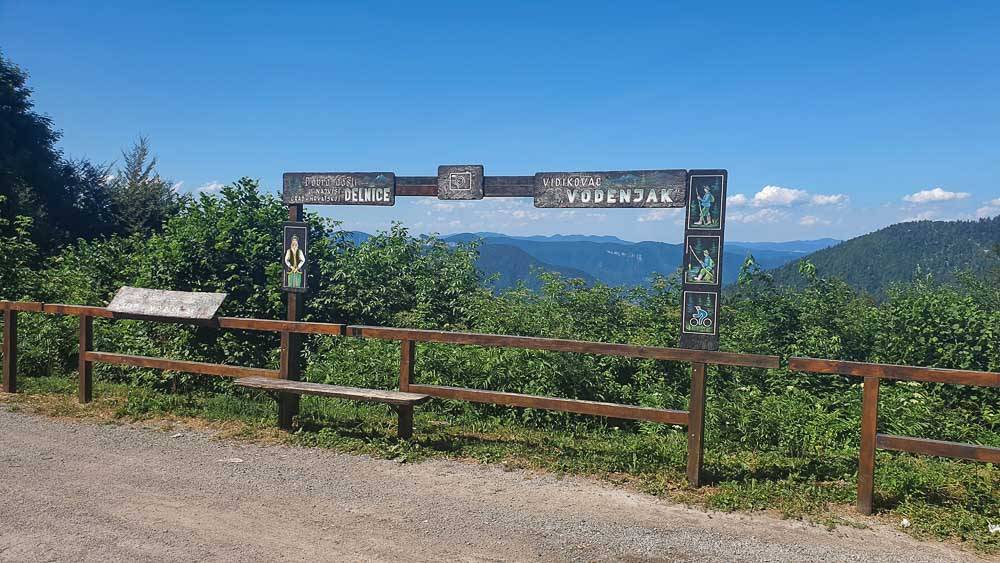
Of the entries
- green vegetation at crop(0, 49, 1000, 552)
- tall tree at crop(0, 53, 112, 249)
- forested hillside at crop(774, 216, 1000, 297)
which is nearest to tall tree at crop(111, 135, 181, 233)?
tall tree at crop(0, 53, 112, 249)

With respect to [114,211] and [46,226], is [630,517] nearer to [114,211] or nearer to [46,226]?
[46,226]

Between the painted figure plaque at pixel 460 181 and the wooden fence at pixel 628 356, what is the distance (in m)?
1.33

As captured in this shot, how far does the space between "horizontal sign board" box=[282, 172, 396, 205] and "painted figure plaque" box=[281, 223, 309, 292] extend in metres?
0.33

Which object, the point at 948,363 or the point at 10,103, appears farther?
the point at 10,103

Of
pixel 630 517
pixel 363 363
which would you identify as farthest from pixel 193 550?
pixel 363 363

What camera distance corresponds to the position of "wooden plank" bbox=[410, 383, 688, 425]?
5.99 m

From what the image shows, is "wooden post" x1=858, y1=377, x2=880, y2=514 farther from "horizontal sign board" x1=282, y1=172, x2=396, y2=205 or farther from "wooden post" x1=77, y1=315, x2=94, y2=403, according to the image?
"wooden post" x1=77, y1=315, x2=94, y2=403

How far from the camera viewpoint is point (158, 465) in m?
6.29

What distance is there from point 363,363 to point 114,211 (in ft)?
80.7

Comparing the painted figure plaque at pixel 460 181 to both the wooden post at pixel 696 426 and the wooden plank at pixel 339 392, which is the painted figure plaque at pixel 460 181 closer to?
the wooden plank at pixel 339 392

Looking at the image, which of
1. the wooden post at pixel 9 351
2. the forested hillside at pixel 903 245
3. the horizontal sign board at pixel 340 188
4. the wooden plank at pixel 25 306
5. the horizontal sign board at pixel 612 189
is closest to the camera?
the horizontal sign board at pixel 612 189

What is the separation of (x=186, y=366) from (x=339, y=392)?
2.07 metres

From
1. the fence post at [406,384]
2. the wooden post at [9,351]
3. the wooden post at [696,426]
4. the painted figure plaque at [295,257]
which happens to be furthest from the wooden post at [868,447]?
the wooden post at [9,351]

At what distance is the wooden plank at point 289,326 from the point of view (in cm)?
728
